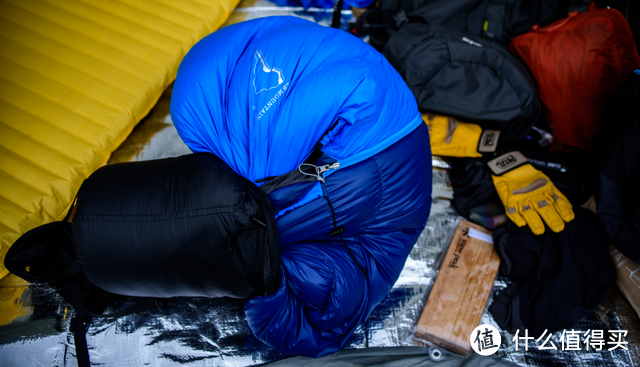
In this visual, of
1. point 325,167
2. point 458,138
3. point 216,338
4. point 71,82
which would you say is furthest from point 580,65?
point 71,82

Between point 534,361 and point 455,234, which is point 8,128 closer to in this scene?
point 455,234

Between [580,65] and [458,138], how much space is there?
48 cm

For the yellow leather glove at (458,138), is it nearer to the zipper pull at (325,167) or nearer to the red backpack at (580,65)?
the red backpack at (580,65)

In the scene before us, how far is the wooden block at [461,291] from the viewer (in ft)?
4.04

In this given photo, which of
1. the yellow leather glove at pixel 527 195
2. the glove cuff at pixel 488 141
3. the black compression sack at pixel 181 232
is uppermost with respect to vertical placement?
the black compression sack at pixel 181 232

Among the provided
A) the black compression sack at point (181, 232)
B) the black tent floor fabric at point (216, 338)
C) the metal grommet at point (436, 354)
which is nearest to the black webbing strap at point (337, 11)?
the black compression sack at point (181, 232)

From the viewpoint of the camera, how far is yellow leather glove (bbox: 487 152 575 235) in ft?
4.30

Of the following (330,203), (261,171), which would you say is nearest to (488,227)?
(330,203)

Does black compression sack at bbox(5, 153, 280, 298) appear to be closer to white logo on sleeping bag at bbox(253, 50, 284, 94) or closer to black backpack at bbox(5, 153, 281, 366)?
black backpack at bbox(5, 153, 281, 366)

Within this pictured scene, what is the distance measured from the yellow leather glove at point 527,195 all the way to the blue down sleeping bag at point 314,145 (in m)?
0.44

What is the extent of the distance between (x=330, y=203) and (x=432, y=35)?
91 cm

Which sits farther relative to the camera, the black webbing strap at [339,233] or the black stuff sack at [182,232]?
the black webbing strap at [339,233]

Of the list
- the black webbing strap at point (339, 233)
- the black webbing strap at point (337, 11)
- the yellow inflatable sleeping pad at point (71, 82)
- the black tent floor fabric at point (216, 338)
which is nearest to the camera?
the black webbing strap at point (339, 233)

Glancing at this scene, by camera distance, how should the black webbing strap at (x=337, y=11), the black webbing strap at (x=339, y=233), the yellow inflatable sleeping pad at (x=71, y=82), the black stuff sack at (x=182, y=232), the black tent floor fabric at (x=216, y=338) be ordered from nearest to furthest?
1. the black stuff sack at (x=182, y=232)
2. the black webbing strap at (x=339, y=233)
3. the black tent floor fabric at (x=216, y=338)
4. the yellow inflatable sleeping pad at (x=71, y=82)
5. the black webbing strap at (x=337, y=11)
